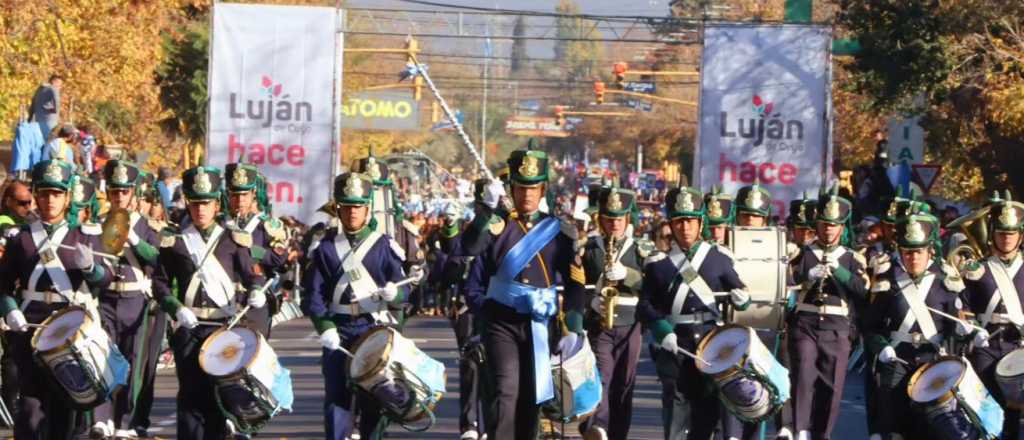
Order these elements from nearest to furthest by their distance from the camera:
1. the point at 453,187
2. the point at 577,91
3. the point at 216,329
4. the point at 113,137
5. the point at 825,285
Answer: the point at 216,329, the point at 825,285, the point at 113,137, the point at 453,187, the point at 577,91

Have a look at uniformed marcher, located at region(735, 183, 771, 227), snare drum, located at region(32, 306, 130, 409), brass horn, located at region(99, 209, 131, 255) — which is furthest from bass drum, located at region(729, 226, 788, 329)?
snare drum, located at region(32, 306, 130, 409)

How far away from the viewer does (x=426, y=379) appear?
13438 mm

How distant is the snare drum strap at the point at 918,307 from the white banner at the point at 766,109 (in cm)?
1620

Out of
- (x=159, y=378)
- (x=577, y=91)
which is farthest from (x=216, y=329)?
(x=577, y=91)

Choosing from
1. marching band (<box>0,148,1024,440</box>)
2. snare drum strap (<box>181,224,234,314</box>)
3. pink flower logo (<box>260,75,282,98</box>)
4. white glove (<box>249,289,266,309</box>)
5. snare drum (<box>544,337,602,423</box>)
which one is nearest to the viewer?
marching band (<box>0,148,1024,440</box>)

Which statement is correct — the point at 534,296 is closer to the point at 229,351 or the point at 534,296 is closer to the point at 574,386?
the point at 574,386

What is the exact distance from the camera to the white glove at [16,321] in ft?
45.9

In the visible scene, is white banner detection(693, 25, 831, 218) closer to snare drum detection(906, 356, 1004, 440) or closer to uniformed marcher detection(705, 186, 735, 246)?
uniformed marcher detection(705, 186, 735, 246)

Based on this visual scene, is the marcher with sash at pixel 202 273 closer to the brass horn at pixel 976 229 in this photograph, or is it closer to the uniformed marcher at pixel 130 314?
the uniformed marcher at pixel 130 314

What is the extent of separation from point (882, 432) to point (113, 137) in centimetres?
3723

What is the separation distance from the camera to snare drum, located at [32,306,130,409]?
1389 centimetres

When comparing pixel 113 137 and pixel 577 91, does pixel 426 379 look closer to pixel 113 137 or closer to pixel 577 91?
pixel 113 137

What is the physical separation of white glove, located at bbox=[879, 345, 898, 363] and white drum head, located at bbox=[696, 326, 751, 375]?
1230mm

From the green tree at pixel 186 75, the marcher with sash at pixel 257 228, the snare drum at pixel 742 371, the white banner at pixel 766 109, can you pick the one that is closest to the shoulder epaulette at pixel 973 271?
the snare drum at pixel 742 371
